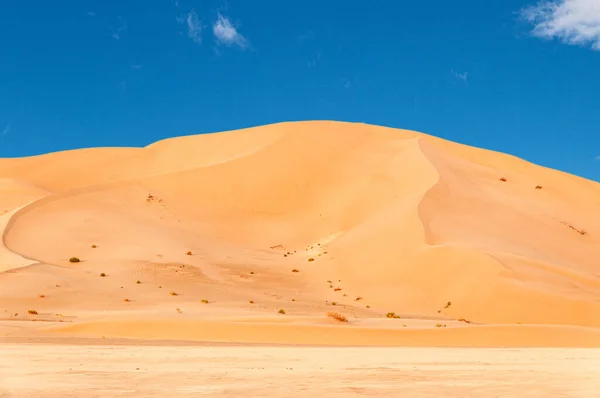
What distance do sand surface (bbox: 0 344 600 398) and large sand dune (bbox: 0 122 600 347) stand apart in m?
5.99

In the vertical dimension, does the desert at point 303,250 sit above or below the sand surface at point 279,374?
above

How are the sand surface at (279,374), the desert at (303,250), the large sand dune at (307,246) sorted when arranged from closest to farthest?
1. the sand surface at (279,374)
2. the desert at (303,250)
3. the large sand dune at (307,246)

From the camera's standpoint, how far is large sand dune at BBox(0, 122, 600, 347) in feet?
72.6

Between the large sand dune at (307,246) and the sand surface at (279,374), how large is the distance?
599 cm

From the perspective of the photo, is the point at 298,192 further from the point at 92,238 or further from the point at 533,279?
the point at 533,279

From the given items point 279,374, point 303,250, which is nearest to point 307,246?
point 303,250

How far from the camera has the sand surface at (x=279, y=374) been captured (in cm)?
809

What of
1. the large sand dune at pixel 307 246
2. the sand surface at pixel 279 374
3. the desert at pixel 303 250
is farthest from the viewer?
the large sand dune at pixel 307 246

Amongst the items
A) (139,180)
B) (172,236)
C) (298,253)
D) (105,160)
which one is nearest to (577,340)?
(298,253)

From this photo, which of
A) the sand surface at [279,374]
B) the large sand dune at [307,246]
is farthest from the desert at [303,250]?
the sand surface at [279,374]

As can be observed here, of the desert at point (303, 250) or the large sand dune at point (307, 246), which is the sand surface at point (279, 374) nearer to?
the desert at point (303, 250)

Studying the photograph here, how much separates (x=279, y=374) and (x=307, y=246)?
1183 inches

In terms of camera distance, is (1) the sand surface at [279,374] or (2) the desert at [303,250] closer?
(1) the sand surface at [279,374]

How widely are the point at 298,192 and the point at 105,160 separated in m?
20.0
